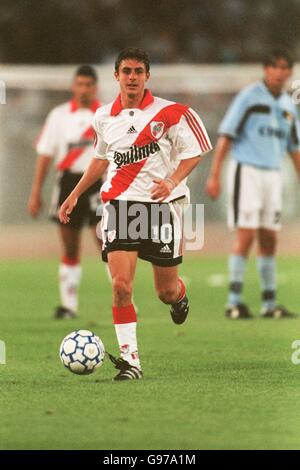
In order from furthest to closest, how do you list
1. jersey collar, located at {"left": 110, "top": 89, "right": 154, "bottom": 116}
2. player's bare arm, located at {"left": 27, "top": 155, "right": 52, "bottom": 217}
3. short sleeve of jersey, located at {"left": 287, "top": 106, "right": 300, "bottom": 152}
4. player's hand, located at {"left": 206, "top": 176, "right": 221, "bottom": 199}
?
player's bare arm, located at {"left": 27, "top": 155, "right": 52, "bottom": 217} < short sleeve of jersey, located at {"left": 287, "top": 106, "right": 300, "bottom": 152} < player's hand, located at {"left": 206, "top": 176, "right": 221, "bottom": 199} < jersey collar, located at {"left": 110, "top": 89, "right": 154, "bottom": 116}

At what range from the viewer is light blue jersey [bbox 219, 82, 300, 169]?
426 inches

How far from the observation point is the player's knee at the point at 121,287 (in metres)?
6.88

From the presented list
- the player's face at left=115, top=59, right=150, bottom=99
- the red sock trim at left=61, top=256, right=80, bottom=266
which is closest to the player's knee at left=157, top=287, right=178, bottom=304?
the player's face at left=115, top=59, right=150, bottom=99

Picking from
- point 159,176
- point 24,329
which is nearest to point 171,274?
point 159,176

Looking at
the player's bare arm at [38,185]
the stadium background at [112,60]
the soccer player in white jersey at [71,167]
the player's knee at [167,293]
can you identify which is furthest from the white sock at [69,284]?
the stadium background at [112,60]

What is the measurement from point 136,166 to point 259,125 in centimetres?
399

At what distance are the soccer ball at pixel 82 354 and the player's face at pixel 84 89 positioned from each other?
4.20 m

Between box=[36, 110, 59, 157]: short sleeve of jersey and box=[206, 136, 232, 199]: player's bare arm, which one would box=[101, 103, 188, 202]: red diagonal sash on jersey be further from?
box=[36, 110, 59, 157]: short sleeve of jersey

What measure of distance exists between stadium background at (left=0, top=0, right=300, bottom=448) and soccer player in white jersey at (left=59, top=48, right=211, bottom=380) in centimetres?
971

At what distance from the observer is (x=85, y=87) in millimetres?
10922

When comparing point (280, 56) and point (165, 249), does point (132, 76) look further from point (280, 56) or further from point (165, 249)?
point (280, 56)

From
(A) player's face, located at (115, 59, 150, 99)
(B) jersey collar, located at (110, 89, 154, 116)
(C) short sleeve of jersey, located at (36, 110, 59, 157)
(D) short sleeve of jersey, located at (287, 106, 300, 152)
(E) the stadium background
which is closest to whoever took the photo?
(A) player's face, located at (115, 59, 150, 99)

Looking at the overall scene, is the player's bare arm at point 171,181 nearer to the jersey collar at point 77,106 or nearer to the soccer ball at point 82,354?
the soccer ball at point 82,354
